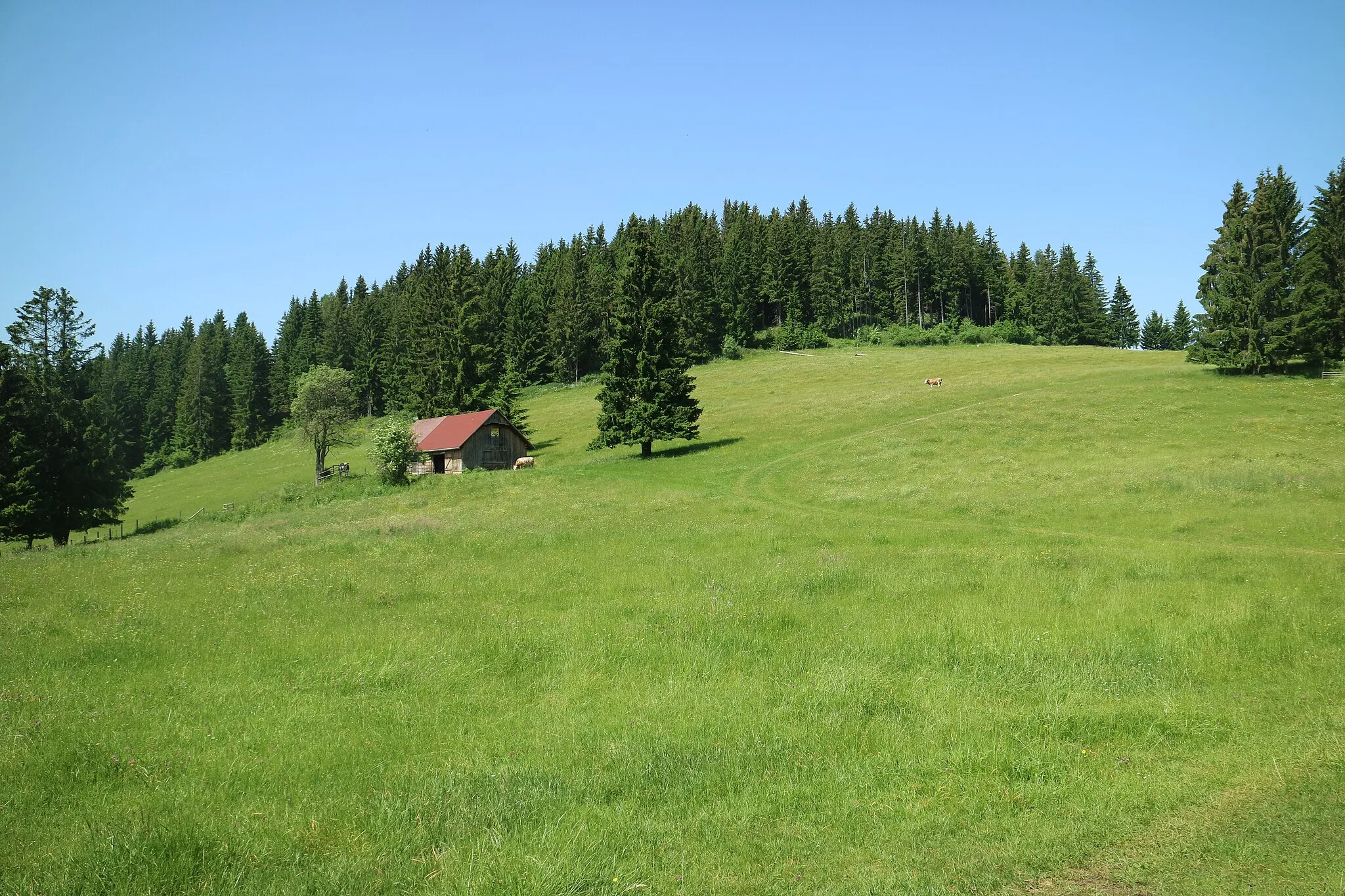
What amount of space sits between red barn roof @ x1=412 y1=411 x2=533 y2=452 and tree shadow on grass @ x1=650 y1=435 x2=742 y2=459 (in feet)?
58.3

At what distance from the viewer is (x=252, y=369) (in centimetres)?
12675

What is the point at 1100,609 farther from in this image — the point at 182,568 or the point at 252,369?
the point at 252,369

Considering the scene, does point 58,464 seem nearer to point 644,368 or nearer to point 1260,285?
point 644,368

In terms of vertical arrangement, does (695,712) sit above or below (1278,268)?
below

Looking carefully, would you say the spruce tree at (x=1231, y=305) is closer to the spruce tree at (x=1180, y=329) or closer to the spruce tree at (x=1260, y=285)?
the spruce tree at (x=1260, y=285)

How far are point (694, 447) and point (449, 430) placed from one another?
24.1 m

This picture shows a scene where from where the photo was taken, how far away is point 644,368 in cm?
5612

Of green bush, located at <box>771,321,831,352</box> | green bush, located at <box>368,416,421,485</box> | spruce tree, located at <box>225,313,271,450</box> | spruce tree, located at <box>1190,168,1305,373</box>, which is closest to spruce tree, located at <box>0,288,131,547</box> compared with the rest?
green bush, located at <box>368,416,421,485</box>

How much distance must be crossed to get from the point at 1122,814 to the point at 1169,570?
14070 millimetres

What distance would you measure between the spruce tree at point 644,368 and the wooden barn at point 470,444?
45.5 ft

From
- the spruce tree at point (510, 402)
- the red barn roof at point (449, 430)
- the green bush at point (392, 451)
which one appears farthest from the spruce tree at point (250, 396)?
the green bush at point (392, 451)

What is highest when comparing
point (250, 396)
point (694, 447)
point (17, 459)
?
point (250, 396)

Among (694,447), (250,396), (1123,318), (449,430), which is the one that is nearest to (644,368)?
(694,447)

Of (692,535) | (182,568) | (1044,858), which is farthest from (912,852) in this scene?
(182,568)
